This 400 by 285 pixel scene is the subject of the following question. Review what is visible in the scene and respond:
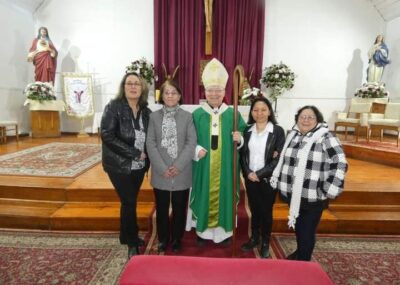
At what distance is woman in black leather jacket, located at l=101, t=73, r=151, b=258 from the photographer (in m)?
2.14

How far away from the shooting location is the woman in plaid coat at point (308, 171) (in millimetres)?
1938

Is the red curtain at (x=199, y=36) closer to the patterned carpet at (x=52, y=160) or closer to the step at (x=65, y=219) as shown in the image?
the patterned carpet at (x=52, y=160)

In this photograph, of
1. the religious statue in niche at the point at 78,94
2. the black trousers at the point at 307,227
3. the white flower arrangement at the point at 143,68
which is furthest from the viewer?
the religious statue in niche at the point at 78,94

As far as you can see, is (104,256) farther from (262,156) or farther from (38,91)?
(38,91)

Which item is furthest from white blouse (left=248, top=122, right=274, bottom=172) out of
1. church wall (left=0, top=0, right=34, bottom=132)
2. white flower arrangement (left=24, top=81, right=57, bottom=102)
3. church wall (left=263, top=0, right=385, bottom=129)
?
church wall (left=0, top=0, right=34, bottom=132)

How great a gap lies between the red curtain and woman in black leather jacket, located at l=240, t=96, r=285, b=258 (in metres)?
4.86

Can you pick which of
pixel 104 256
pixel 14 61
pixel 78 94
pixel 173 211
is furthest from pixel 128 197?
pixel 14 61

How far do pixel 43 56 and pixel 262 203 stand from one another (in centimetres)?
661

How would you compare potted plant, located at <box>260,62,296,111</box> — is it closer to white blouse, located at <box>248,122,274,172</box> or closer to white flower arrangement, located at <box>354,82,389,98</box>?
white flower arrangement, located at <box>354,82,389,98</box>

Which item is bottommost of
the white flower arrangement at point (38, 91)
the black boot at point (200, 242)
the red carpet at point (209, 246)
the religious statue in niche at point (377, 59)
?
the red carpet at point (209, 246)

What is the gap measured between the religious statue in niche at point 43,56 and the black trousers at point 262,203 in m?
6.36

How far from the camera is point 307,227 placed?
2.12 m

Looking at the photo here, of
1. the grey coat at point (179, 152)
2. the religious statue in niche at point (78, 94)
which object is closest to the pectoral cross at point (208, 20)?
the religious statue in niche at point (78, 94)

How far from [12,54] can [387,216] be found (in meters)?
8.07
